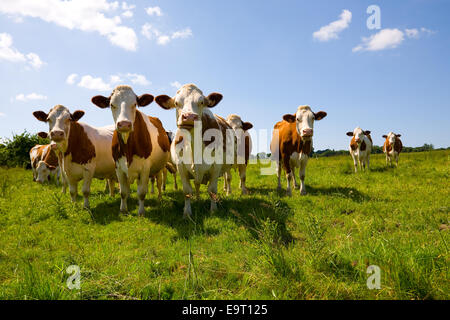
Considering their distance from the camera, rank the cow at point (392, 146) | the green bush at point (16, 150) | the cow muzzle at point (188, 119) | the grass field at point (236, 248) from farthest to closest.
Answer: the green bush at point (16, 150) → the cow at point (392, 146) → the cow muzzle at point (188, 119) → the grass field at point (236, 248)

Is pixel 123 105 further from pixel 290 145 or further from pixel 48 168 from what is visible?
pixel 48 168

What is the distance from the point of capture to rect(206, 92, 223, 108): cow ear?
5.91 m

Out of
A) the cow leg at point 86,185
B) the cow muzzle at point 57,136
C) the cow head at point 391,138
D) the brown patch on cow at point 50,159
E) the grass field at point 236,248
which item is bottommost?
Answer: the grass field at point 236,248

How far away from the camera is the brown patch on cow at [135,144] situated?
20.8ft

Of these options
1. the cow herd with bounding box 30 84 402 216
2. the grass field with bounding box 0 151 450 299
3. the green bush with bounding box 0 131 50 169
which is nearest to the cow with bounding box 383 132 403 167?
the grass field with bounding box 0 151 450 299

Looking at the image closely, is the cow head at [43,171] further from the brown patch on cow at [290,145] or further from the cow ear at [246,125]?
the brown patch on cow at [290,145]

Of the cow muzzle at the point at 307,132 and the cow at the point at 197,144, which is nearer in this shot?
the cow at the point at 197,144

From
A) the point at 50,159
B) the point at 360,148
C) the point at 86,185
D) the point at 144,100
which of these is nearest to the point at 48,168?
the point at 50,159

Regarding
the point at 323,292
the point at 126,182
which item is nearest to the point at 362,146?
the point at 126,182

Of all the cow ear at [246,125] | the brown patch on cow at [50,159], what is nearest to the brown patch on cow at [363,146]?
the cow ear at [246,125]

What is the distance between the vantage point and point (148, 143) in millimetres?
6781

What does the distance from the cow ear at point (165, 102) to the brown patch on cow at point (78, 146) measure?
3030mm

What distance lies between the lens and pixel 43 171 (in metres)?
13.3
